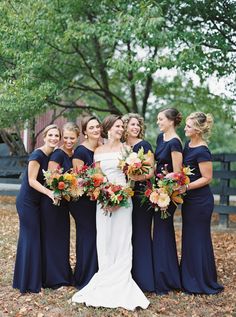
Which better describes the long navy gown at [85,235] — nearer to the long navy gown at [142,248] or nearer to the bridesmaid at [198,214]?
the long navy gown at [142,248]

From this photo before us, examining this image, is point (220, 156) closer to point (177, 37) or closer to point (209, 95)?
point (177, 37)

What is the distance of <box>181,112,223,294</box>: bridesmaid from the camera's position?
5316 mm

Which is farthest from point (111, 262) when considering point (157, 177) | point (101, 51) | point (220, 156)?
point (101, 51)

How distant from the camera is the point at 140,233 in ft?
17.8

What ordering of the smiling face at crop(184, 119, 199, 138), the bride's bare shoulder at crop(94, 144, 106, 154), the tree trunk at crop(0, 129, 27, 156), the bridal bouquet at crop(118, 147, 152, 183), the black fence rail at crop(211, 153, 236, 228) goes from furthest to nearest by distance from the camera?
the tree trunk at crop(0, 129, 27, 156), the black fence rail at crop(211, 153, 236, 228), the smiling face at crop(184, 119, 199, 138), the bride's bare shoulder at crop(94, 144, 106, 154), the bridal bouquet at crop(118, 147, 152, 183)

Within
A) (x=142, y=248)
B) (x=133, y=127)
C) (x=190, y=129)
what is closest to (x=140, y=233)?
(x=142, y=248)

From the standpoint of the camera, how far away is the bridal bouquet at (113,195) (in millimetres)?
4939

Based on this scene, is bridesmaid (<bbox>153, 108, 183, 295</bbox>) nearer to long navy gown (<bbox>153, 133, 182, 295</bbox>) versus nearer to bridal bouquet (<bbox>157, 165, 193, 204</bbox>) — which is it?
long navy gown (<bbox>153, 133, 182, 295</bbox>)

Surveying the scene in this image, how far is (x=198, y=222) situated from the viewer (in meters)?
5.49

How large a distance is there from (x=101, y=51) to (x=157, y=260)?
887 cm

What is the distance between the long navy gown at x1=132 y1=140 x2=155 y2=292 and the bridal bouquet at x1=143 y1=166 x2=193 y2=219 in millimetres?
333

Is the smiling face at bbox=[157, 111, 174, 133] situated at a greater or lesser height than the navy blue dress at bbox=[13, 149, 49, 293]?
greater

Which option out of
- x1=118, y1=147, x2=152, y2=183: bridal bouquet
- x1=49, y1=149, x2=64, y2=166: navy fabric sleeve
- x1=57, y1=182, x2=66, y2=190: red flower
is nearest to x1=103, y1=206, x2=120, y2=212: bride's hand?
x1=118, y1=147, x2=152, y2=183: bridal bouquet

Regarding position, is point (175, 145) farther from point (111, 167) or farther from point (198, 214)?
point (198, 214)
